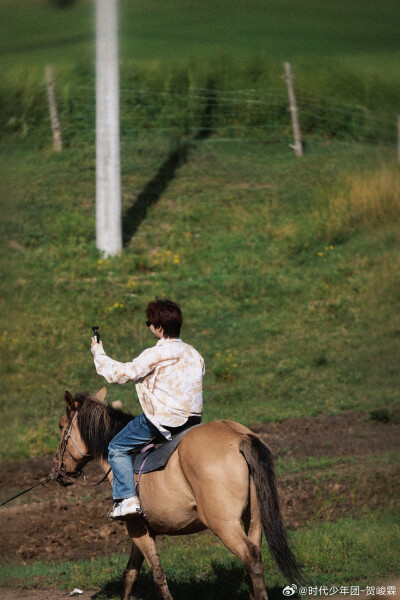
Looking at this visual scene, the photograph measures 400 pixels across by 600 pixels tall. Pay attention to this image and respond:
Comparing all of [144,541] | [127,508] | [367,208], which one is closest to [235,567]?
[144,541]

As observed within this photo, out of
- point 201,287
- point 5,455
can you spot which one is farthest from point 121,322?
point 5,455

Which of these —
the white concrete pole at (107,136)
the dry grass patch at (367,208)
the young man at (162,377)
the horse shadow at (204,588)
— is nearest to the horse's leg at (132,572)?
the horse shadow at (204,588)

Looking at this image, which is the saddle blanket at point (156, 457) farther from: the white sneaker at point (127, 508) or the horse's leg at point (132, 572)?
the horse's leg at point (132, 572)

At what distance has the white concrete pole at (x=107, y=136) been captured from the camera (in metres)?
13.2

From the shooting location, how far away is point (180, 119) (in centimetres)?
1803

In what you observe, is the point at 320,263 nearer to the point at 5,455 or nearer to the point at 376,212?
the point at 376,212

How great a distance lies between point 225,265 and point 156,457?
9.62m

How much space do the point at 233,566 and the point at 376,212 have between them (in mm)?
10365

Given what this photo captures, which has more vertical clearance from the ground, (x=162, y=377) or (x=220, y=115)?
(x=162, y=377)

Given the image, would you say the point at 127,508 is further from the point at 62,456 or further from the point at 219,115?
the point at 219,115

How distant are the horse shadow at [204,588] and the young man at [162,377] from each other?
1077 millimetres

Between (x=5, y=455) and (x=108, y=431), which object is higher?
(x=108, y=431)

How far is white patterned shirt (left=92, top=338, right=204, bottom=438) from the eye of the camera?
4508mm

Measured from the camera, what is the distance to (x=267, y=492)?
4227 mm
